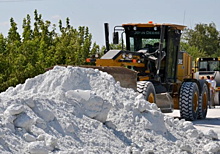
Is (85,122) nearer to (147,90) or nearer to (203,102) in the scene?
(147,90)

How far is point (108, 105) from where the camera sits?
29.1 feet

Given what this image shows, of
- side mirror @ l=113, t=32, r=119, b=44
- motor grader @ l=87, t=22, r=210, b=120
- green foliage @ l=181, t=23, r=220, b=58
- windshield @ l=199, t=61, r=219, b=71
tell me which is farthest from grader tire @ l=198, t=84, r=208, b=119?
green foliage @ l=181, t=23, r=220, b=58

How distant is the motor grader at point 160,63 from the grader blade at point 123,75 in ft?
3.97

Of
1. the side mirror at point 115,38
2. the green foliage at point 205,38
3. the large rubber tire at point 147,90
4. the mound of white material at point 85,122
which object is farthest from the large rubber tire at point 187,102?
the green foliage at point 205,38

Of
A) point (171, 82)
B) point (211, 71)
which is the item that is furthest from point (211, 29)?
point (171, 82)

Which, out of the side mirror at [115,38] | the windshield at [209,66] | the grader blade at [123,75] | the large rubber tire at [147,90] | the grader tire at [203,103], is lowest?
the windshield at [209,66]

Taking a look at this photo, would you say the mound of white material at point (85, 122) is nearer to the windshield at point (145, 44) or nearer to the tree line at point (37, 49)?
the windshield at point (145, 44)

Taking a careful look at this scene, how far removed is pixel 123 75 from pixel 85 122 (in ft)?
14.5

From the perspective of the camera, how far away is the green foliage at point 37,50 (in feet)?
70.3

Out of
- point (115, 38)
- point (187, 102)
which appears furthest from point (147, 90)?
point (115, 38)

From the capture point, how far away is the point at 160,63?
15.7m

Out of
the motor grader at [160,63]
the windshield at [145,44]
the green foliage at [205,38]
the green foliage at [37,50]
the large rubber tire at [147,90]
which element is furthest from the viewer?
the green foliage at [205,38]

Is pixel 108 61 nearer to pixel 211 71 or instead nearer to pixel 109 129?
pixel 109 129

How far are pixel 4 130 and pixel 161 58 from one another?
8852 mm
